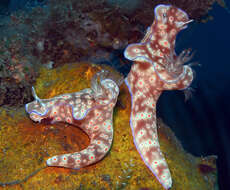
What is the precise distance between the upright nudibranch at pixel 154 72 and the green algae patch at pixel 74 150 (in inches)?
8.1

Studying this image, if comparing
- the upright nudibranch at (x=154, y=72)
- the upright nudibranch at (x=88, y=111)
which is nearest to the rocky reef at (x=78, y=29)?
the upright nudibranch at (x=88, y=111)

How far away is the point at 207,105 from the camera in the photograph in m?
4.37

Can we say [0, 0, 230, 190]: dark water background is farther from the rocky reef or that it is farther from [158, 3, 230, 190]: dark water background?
the rocky reef

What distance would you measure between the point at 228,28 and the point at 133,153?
4603 mm

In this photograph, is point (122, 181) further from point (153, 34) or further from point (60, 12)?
point (60, 12)

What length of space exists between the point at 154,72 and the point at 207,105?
203 cm

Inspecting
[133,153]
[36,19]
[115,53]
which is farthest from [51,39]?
[133,153]

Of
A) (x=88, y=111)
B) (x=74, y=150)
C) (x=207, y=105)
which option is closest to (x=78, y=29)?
(x=88, y=111)

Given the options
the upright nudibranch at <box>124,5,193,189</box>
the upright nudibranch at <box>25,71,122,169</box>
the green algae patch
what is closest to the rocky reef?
the green algae patch

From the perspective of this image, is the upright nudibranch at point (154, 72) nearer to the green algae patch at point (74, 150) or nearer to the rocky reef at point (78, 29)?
the green algae patch at point (74, 150)

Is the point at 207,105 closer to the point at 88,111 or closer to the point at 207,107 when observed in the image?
→ the point at 207,107

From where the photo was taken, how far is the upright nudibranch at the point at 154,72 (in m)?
2.97

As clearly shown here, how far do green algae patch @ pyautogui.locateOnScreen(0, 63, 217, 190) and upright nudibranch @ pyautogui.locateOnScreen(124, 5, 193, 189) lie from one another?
8.1 inches

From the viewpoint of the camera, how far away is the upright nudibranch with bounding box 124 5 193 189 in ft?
9.76
